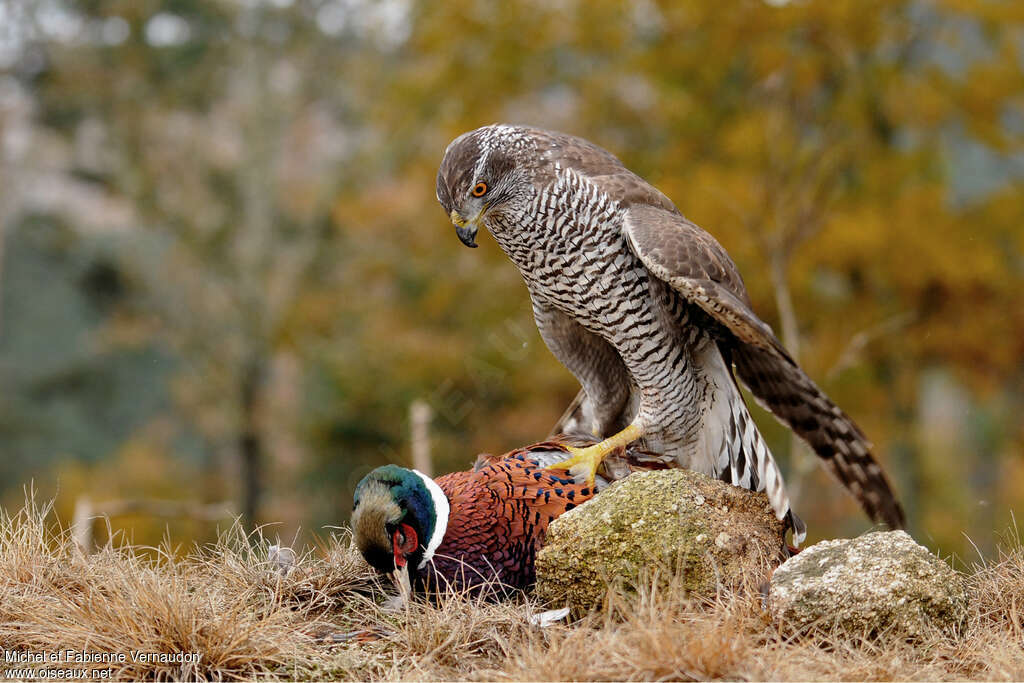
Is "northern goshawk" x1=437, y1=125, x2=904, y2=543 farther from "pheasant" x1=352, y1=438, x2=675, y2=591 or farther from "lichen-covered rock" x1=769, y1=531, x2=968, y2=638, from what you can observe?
"lichen-covered rock" x1=769, y1=531, x2=968, y2=638

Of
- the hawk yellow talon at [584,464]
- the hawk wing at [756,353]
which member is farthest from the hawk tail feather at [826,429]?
the hawk yellow talon at [584,464]

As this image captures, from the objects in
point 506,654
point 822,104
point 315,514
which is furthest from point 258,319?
point 506,654

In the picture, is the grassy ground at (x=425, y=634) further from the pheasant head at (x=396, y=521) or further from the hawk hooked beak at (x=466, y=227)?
the hawk hooked beak at (x=466, y=227)

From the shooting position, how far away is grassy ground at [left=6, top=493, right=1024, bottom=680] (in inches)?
107

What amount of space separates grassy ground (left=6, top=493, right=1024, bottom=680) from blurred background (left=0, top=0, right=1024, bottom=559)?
70.1 inches

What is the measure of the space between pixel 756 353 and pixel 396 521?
1732mm

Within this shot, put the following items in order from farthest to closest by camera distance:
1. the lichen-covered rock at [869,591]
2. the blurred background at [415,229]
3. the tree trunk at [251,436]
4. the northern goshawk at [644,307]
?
the tree trunk at [251,436], the blurred background at [415,229], the northern goshawk at [644,307], the lichen-covered rock at [869,591]

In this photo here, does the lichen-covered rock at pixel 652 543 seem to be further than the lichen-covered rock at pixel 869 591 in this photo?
Yes

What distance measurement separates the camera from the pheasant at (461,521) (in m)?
3.50

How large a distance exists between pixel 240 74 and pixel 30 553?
15762mm

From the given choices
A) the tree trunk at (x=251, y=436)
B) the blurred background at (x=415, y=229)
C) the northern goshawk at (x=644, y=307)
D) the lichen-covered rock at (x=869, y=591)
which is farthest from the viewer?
the tree trunk at (x=251, y=436)

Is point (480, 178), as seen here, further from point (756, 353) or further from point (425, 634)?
point (425, 634)

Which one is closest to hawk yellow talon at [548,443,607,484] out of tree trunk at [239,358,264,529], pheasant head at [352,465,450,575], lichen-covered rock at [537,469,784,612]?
lichen-covered rock at [537,469,784,612]

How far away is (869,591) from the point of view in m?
3.01
